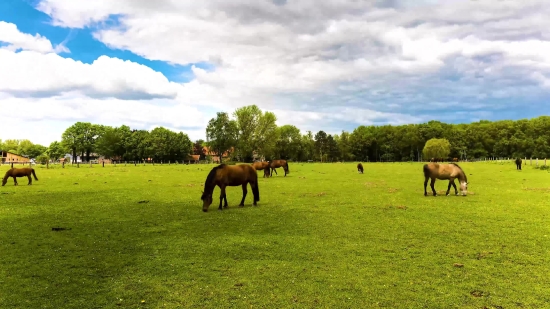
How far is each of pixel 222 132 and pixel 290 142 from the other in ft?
121

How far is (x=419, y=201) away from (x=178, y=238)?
12.7 m

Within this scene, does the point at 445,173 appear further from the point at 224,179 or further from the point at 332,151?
the point at 332,151

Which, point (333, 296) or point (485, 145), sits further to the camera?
point (485, 145)

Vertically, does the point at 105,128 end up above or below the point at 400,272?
above

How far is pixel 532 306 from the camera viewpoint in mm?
6086

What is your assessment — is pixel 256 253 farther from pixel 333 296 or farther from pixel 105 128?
pixel 105 128

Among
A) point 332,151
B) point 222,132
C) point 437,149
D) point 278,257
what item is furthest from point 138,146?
point 278,257

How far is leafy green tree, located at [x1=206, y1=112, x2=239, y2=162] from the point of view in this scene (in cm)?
10294

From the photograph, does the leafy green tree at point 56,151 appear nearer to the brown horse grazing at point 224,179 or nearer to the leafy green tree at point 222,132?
the leafy green tree at point 222,132

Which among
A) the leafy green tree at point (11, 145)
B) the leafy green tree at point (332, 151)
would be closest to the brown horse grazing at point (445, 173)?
the leafy green tree at point (332, 151)

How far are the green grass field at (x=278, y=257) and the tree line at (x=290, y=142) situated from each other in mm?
88904

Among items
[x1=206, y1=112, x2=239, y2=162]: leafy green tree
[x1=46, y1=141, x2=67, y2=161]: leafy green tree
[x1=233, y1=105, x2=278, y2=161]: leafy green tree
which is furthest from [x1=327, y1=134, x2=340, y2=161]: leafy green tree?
[x1=46, y1=141, x2=67, y2=161]: leafy green tree

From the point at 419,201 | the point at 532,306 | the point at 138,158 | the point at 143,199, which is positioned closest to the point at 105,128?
the point at 138,158

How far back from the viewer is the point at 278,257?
8.79m
